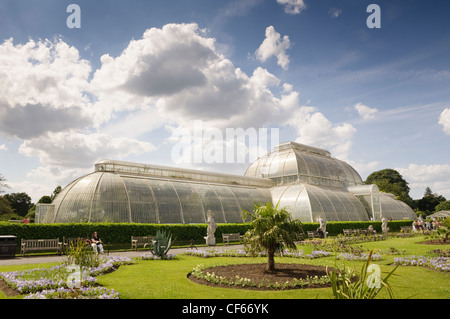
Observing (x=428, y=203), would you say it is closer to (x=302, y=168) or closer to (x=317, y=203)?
(x=302, y=168)

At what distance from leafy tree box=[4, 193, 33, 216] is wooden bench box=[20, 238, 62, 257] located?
64364 mm

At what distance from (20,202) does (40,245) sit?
65.8 meters

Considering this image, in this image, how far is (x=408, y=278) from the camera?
1177cm

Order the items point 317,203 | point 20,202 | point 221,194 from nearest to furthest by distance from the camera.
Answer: point 221,194
point 317,203
point 20,202

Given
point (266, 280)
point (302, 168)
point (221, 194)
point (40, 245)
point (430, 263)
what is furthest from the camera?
point (302, 168)

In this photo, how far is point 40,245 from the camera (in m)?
21.7

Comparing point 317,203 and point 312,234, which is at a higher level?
point 317,203

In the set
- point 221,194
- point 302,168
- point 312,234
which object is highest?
point 302,168

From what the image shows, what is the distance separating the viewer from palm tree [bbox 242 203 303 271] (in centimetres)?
1184

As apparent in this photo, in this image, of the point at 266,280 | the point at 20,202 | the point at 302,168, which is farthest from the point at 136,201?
the point at 20,202

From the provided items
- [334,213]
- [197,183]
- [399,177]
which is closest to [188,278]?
[197,183]
